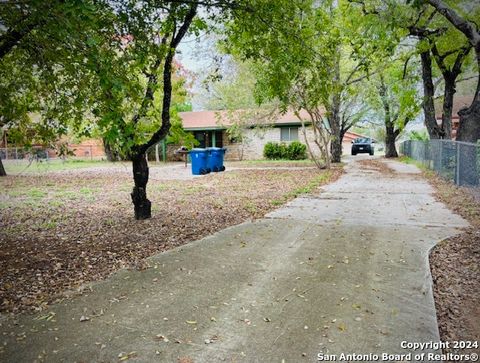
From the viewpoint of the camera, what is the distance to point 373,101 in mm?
26734

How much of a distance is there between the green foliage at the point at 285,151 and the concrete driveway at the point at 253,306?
72.6ft

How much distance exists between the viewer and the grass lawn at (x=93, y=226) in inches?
181

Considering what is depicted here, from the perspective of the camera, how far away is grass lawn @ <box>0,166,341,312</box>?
181 inches

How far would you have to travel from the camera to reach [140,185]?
295 inches

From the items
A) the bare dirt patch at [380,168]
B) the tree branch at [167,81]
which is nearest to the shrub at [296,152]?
the bare dirt patch at [380,168]

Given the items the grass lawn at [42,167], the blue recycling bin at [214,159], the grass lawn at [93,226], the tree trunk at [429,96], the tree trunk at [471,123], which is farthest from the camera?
the grass lawn at [42,167]

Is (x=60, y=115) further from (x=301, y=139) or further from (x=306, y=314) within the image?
(x=301, y=139)

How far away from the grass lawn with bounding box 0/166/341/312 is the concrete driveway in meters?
0.51

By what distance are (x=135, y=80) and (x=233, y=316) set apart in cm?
323

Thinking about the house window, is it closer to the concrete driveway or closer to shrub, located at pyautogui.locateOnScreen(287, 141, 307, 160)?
shrub, located at pyautogui.locateOnScreen(287, 141, 307, 160)

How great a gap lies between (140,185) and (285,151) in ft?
71.8

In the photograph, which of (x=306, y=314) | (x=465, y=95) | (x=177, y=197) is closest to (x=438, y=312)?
(x=306, y=314)

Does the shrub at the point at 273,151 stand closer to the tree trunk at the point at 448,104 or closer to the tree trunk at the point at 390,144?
the tree trunk at the point at 390,144

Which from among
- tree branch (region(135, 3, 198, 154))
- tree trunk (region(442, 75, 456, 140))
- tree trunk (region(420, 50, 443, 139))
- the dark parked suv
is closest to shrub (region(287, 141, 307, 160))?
the dark parked suv
